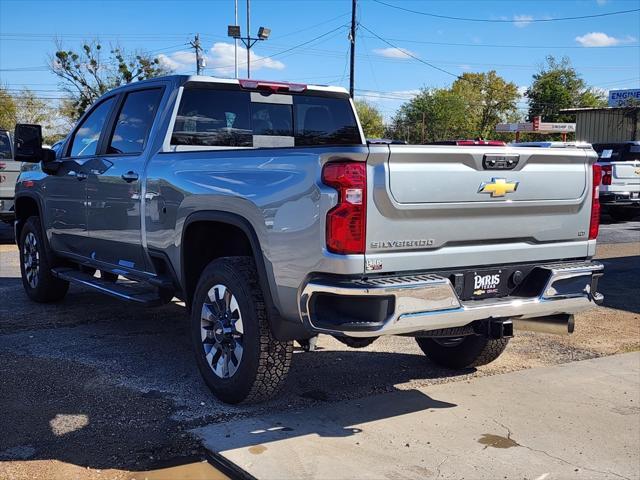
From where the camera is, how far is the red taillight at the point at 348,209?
3.46 m

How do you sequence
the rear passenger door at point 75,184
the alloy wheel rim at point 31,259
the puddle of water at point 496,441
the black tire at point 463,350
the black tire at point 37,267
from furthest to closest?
the alloy wheel rim at point 31,259
the black tire at point 37,267
the rear passenger door at point 75,184
the black tire at point 463,350
the puddle of water at point 496,441

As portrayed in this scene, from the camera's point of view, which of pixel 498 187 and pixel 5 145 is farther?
pixel 5 145

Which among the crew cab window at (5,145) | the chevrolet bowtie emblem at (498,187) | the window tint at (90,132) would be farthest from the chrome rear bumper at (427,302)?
the crew cab window at (5,145)

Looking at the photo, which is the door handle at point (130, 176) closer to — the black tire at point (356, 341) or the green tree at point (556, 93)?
the black tire at point (356, 341)

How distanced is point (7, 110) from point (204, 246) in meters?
51.2

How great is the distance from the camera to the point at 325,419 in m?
4.19

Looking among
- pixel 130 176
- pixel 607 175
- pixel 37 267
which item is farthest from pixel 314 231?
pixel 607 175

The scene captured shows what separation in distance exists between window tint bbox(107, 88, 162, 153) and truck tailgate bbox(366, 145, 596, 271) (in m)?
2.56

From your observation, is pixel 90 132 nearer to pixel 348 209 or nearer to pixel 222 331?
pixel 222 331

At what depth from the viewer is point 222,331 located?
14.2ft

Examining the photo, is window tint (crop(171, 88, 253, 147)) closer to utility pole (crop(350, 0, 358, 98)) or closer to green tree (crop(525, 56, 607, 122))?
utility pole (crop(350, 0, 358, 98))

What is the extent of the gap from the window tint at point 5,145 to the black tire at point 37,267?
6.52 meters

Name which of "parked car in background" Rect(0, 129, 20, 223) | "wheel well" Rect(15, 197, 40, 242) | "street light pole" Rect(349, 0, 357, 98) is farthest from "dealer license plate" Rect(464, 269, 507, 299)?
"street light pole" Rect(349, 0, 357, 98)

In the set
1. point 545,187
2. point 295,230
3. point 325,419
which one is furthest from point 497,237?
point 325,419
